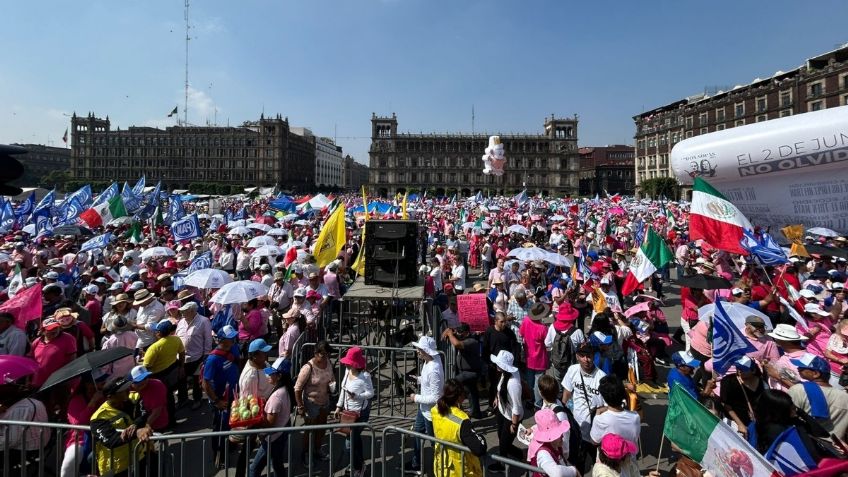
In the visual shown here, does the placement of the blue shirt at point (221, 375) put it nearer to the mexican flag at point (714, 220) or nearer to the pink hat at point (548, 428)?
the pink hat at point (548, 428)

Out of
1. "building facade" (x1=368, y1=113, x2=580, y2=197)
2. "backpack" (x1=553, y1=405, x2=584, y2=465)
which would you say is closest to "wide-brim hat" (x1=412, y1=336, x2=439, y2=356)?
"backpack" (x1=553, y1=405, x2=584, y2=465)

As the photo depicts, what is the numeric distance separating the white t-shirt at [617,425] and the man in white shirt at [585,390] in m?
0.53

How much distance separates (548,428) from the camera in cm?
325

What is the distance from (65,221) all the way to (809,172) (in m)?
20.2

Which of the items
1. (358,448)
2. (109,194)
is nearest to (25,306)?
(358,448)

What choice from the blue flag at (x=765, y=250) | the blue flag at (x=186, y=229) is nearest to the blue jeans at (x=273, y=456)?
the blue flag at (x=765, y=250)

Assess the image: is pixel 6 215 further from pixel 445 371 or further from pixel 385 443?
pixel 385 443

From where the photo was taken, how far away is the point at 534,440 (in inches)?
129

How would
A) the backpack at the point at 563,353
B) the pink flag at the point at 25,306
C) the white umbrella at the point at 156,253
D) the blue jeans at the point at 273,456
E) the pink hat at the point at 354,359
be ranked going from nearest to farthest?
1. the blue jeans at the point at 273,456
2. the pink hat at the point at 354,359
3. the backpack at the point at 563,353
4. the pink flag at the point at 25,306
5. the white umbrella at the point at 156,253

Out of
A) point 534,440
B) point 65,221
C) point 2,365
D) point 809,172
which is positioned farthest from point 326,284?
point 65,221

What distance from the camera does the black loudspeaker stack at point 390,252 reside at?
762 centimetres

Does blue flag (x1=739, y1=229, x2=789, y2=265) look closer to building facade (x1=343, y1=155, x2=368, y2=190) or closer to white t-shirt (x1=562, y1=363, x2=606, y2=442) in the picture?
white t-shirt (x1=562, y1=363, x2=606, y2=442)

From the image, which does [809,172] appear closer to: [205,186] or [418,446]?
[418,446]

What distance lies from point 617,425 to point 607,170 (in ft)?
321
